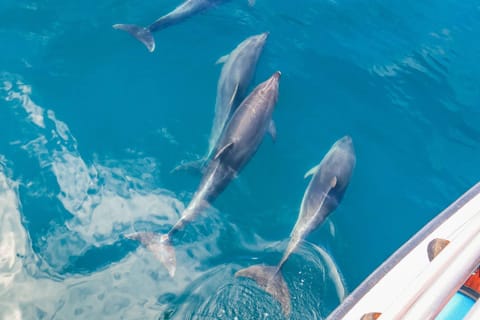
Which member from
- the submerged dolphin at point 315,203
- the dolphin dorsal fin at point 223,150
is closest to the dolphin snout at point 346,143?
the submerged dolphin at point 315,203

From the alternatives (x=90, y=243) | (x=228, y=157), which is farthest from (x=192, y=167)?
(x=90, y=243)

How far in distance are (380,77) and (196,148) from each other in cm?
516

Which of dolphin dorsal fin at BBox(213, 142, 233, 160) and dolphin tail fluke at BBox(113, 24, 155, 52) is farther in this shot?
dolphin tail fluke at BBox(113, 24, 155, 52)

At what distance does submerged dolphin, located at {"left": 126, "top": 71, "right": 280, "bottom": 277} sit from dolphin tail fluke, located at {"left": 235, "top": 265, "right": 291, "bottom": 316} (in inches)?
46.4

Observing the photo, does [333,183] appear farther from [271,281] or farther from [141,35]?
[141,35]

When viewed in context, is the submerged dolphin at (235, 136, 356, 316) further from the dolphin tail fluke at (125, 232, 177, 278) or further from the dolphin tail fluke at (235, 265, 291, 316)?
the dolphin tail fluke at (125, 232, 177, 278)

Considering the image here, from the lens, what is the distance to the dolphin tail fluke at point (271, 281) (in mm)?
6234

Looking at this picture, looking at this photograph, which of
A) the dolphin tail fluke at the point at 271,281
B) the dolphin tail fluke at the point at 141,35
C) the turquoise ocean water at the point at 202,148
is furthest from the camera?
the dolphin tail fluke at the point at 141,35

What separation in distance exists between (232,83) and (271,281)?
12.3 feet

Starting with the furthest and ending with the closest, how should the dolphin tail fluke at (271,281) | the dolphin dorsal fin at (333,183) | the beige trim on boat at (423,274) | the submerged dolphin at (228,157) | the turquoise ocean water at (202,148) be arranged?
the dolphin dorsal fin at (333,183) → the submerged dolphin at (228,157) → the turquoise ocean water at (202,148) → the dolphin tail fluke at (271,281) → the beige trim on boat at (423,274)

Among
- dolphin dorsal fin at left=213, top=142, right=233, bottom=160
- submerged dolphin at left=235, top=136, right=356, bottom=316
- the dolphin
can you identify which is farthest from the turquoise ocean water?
dolphin dorsal fin at left=213, top=142, right=233, bottom=160

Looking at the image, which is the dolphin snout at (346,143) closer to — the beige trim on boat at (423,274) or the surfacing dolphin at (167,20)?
the beige trim on boat at (423,274)

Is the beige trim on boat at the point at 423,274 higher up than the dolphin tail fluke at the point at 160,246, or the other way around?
the beige trim on boat at the point at 423,274

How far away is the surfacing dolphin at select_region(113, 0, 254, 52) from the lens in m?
9.06
